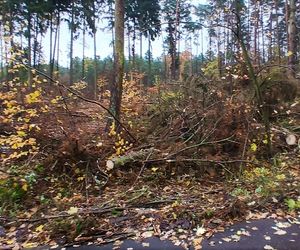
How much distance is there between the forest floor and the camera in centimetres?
438

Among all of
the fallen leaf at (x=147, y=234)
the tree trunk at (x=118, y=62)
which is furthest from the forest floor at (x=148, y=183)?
the tree trunk at (x=118, y=62)

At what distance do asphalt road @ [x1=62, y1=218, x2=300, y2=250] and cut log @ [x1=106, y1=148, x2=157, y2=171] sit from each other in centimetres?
206

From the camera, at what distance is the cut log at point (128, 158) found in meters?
5.98

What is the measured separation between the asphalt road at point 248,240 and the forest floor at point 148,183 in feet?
0.36

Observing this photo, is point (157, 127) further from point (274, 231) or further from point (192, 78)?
point (274, 231)

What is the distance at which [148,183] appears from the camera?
230 inches

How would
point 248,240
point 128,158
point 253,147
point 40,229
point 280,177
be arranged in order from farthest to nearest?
point 253,147 < point 128,158 < point 280,177 < point 40,229 < point 248,240

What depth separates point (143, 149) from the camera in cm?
658

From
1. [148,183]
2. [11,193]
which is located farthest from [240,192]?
[11,193]

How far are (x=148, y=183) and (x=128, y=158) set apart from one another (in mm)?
649

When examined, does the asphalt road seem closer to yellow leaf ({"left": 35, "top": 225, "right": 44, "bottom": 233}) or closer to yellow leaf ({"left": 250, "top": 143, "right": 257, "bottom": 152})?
yellow leaf ({"left": 35, "top": 225, "right": 44, "bottom": 233})

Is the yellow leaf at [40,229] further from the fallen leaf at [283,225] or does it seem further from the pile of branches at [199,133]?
the fallen leaf at [283,225]

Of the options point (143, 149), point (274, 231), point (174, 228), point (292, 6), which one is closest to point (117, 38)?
point (143, 149)

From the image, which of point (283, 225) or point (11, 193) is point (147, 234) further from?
point (11, 193)
